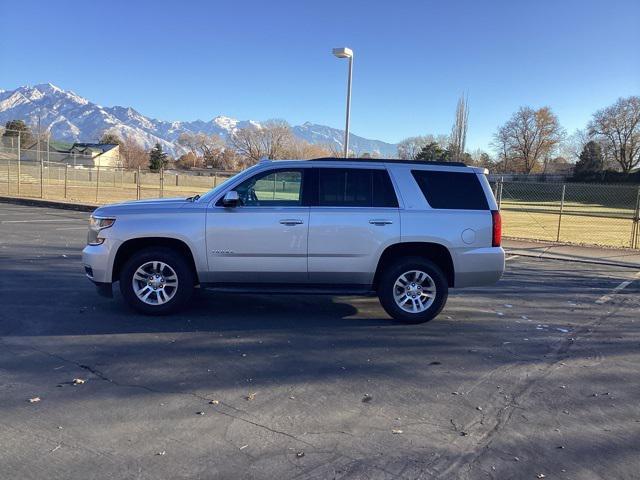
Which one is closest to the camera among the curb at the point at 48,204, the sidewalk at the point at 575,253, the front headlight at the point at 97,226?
the front headlight at the point at 97,226

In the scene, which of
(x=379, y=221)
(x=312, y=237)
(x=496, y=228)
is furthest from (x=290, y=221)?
(x=496, y=228)

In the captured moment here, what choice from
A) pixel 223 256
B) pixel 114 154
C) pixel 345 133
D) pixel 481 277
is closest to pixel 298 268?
pixel 223 256

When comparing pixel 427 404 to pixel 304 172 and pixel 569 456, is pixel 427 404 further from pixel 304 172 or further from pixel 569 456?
pixel 304 172

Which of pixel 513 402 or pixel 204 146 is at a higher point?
pixel 204 146

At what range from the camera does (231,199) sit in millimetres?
6070

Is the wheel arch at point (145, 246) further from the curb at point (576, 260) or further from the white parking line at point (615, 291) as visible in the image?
the curb at point (576, 260)

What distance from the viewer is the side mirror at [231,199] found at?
19.9 feet

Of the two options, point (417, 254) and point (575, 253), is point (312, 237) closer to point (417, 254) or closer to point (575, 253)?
point (417, 254)

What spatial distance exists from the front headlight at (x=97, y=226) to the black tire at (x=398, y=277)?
10.9 ft

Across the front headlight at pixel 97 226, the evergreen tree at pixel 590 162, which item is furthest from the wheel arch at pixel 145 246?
the evergreen tree at pixel 590 162

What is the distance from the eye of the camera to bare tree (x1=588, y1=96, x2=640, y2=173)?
8969 cm

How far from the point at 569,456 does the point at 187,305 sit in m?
4.81

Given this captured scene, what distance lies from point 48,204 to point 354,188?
21.5m

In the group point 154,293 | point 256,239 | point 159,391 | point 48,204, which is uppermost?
point 256,239
